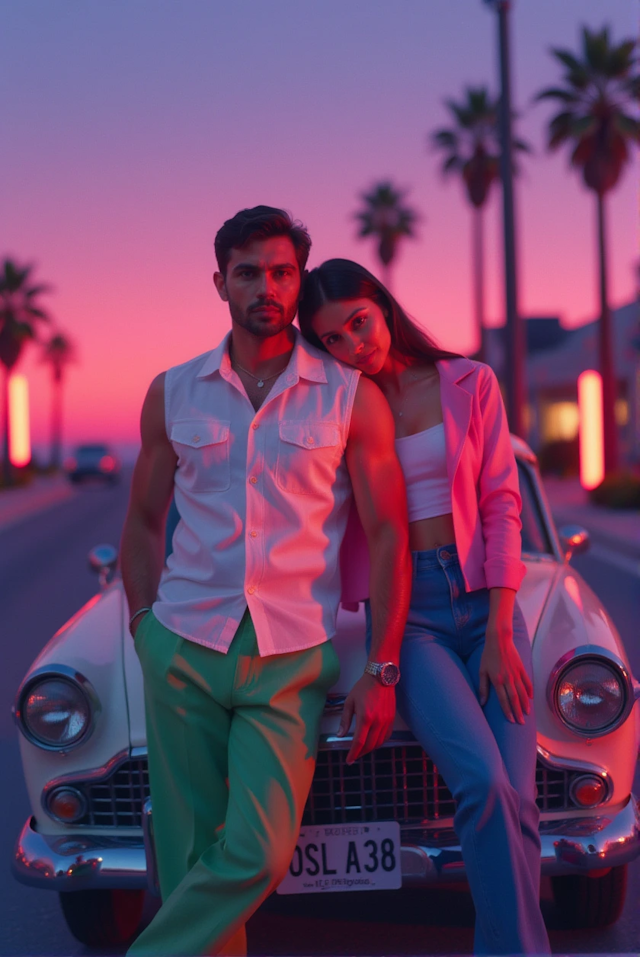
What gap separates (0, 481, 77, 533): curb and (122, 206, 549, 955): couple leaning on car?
18929 mm

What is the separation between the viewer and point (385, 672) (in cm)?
272

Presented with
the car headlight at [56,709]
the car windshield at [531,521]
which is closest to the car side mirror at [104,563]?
the car headlight at [56,709]

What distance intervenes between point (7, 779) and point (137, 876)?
7.56 ft

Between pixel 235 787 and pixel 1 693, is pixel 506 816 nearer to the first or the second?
pixel 235 787

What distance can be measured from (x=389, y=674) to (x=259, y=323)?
925mm

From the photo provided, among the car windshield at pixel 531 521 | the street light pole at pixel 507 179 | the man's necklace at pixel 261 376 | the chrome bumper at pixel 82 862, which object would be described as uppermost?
the street light pole at pixel 507 179

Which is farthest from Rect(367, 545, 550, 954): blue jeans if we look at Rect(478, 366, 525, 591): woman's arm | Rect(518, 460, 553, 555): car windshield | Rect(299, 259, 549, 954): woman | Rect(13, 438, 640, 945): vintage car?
Rect(518, 460, 553, 555): car windshield

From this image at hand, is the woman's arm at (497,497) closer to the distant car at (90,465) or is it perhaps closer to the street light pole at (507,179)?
the street light pole at (507,179)

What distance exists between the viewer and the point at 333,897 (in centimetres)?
360

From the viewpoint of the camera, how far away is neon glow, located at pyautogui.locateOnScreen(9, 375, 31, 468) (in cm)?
4134

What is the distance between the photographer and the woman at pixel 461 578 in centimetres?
254

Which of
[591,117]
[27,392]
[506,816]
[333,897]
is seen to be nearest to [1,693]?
[333,897]

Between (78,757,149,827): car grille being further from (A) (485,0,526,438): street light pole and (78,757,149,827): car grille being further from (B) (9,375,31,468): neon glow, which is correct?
(B) (9,375,31,468): neon glow

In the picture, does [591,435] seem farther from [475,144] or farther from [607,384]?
[475,144]
